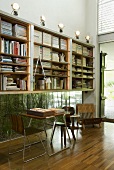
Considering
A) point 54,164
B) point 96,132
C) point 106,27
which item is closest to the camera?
point 54,164

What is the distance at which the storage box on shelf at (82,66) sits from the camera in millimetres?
5578

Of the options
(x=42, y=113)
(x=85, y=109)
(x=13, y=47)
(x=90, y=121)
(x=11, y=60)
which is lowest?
(x=90, y=121)

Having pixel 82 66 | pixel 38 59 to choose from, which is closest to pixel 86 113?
pixel 82 66

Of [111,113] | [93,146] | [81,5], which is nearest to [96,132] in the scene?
[93,146]

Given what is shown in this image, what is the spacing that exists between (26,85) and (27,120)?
102 centimetres

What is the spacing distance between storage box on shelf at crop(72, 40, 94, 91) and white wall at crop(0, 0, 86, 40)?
55 centimetres

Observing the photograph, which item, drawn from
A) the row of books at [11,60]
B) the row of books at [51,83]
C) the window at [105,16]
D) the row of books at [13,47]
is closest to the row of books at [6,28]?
the row of books at [13,47]

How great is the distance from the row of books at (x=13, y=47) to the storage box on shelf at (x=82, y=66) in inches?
72.4

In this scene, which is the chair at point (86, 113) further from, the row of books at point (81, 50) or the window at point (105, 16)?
the window at point (105, 16)

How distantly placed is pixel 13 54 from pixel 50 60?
45.0 inches

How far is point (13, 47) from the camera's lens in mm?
3877

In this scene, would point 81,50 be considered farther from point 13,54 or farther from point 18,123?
point 18,123

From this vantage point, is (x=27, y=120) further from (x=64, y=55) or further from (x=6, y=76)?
(x=64, y=55)

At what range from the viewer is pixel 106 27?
6297 millimetres
